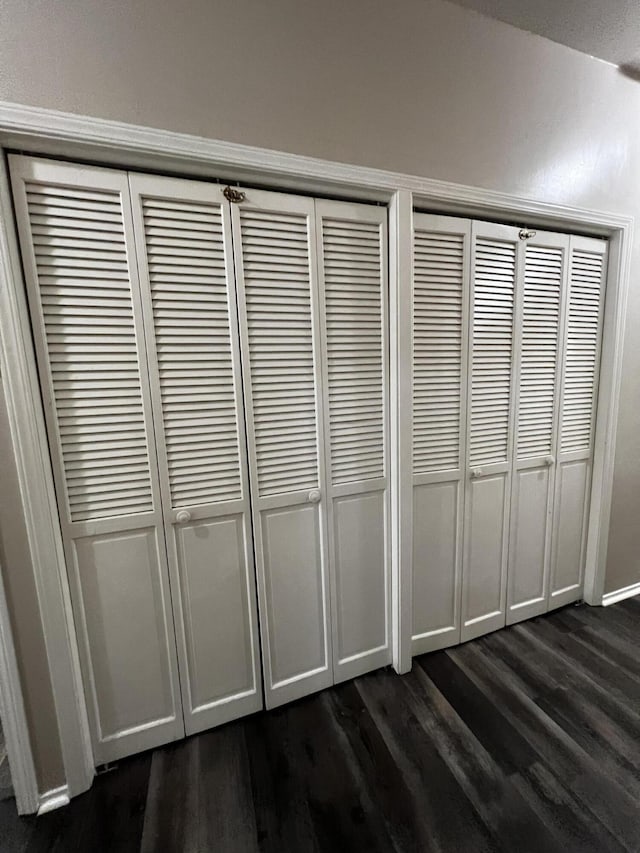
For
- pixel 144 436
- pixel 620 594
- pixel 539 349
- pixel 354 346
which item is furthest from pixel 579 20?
pixel 620 594

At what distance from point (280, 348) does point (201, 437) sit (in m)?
0.43

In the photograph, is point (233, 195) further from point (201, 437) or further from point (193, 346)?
point (201, 437)

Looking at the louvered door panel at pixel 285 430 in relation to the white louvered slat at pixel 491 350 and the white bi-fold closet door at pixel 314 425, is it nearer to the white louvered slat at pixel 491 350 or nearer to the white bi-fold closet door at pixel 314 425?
the white bi-fold closet door at pixel 314 425

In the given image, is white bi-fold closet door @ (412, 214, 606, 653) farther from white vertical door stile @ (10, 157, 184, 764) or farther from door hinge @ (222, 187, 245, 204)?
white vertical door stile @ (10, 157, 184, 764)

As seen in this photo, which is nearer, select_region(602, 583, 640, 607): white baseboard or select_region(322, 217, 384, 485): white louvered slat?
select_region(322, 217, 384, 485): white louvered slat

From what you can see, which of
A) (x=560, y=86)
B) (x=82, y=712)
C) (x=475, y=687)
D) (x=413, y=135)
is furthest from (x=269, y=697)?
(x=560, y=86)

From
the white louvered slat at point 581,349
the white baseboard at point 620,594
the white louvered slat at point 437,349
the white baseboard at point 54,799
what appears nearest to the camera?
the white baseboard at point 54,799

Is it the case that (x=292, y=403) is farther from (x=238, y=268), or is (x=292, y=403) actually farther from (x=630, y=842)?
(x=630, y=842)

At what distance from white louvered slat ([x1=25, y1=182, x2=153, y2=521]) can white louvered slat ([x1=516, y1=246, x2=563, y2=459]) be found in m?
1.68

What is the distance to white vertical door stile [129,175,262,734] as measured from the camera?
3.74ft

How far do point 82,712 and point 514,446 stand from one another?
6.70 ft

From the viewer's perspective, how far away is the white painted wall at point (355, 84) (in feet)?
3.16

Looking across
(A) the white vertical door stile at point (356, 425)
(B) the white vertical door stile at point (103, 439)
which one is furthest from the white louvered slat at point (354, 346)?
(B) the white vertical door stile at point (103, 439)

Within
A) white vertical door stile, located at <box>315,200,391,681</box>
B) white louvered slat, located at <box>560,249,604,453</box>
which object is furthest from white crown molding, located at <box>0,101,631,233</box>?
white louvered slat, located at <box>560,249,604,453</box>
